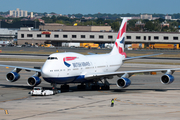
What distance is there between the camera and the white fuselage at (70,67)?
4159 centimetres

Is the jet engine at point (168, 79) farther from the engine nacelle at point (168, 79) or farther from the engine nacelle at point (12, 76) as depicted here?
the engine nacelle at point (12, 76)

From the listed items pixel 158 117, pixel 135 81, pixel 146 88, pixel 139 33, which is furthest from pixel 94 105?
pixel 139 33

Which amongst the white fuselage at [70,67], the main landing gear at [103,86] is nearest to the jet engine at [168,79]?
the main landing gear at [103,86]

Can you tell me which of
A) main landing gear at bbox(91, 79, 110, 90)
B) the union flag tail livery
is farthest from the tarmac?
the union flag tail livery

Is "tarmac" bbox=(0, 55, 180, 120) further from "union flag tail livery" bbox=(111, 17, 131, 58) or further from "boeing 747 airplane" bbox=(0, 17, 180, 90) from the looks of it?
"union flag tail livery" bbox=(111, 17, 131, 58)

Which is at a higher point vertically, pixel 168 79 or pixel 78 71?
pixel 78 71

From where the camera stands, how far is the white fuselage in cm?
4159

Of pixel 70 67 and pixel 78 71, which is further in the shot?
pixel 78 71

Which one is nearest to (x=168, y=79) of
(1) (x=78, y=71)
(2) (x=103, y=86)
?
(2) (x=103, y=86)

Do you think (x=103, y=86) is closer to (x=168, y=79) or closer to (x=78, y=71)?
(x=78, y=71)

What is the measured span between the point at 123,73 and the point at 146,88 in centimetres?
679

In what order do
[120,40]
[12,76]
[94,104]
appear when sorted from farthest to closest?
[120,40] → [12,76] → [94,104]

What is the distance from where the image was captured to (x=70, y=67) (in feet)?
143

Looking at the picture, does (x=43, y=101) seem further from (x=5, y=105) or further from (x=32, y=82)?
(x=32, y=82)
